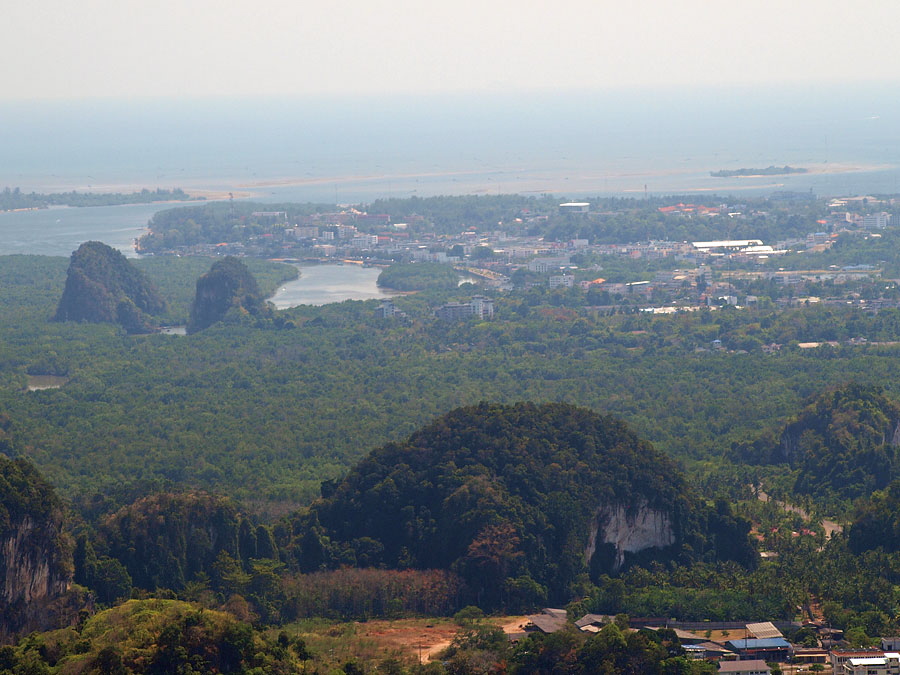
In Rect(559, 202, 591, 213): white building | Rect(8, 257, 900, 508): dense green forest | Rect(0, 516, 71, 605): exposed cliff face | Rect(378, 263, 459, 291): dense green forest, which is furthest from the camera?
Rect(559, 202, 591, 213): white building

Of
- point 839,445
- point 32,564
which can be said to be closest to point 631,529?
point 839,445

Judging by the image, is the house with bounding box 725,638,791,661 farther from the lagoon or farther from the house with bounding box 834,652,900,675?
the lagoon

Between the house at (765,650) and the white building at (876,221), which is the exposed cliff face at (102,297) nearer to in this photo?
the white building at (876,221)

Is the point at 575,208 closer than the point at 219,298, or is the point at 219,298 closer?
the point at 219,298

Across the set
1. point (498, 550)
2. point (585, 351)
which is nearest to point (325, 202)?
point (585, 351)

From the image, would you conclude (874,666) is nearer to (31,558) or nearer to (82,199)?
(31,558)

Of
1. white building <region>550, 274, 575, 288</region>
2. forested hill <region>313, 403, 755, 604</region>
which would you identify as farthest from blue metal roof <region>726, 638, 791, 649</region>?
white building <region>550, 274, 575, 288</region>
